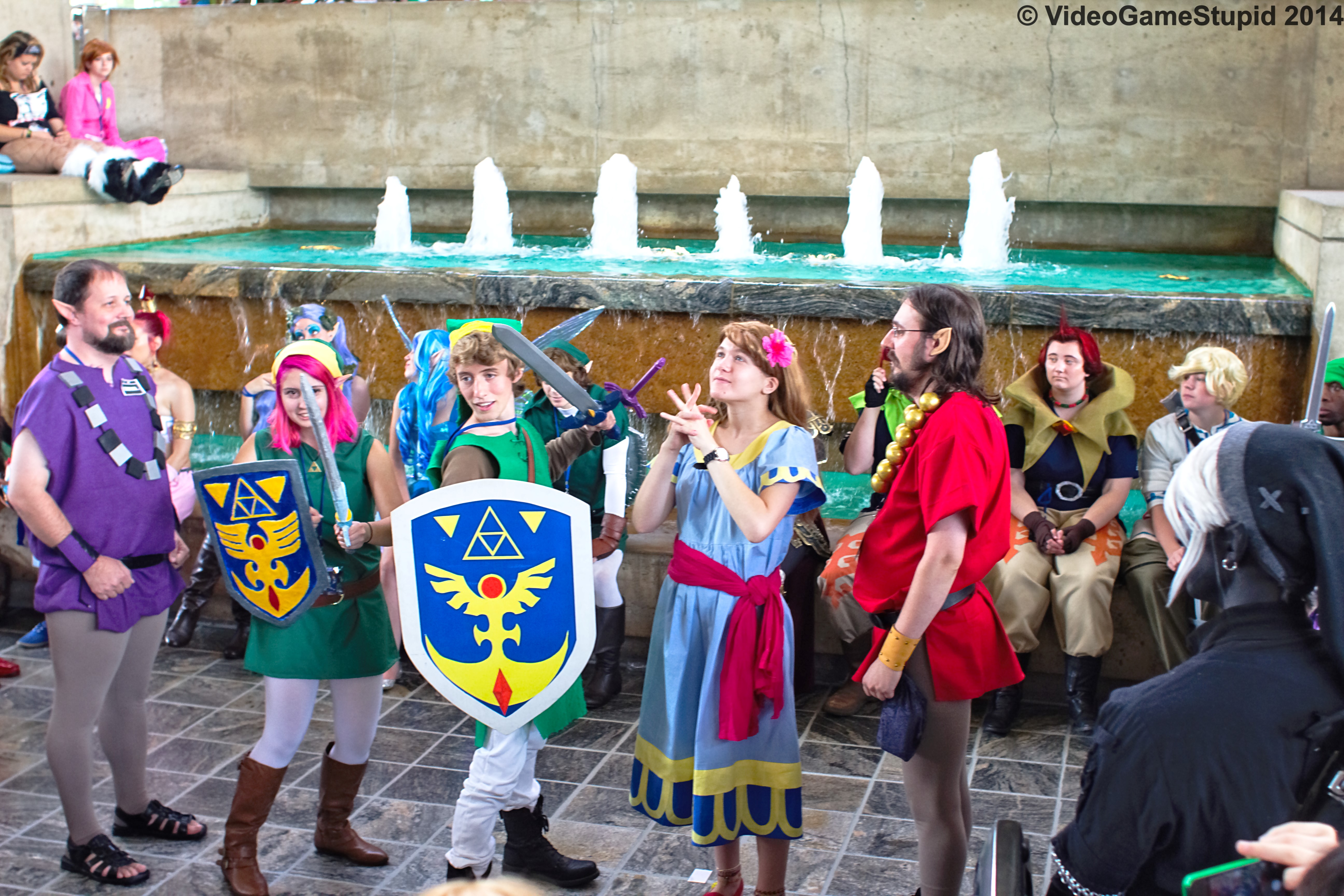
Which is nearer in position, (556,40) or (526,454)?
(526,454)

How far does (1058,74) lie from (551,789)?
288 inches

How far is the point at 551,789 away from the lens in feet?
14.3

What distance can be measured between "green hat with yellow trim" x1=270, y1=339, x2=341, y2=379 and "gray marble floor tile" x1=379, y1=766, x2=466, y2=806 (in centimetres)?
146

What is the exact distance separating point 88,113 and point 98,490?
682cm

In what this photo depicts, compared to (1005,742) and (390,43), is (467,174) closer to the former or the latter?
(390,43)

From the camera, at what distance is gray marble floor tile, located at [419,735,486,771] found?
455 cm

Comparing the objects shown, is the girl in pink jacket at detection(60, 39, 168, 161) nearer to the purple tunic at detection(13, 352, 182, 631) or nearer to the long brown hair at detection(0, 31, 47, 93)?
the long brown hair at detection(0, 31, 47, 93)

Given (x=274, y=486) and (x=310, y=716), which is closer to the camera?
(x=274, y=486)

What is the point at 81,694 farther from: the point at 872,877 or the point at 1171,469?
the point at 1171,469

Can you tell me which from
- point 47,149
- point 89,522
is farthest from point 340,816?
point 47,149

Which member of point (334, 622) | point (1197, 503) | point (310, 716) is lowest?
point (310, 716)

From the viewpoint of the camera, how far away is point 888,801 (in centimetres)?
428

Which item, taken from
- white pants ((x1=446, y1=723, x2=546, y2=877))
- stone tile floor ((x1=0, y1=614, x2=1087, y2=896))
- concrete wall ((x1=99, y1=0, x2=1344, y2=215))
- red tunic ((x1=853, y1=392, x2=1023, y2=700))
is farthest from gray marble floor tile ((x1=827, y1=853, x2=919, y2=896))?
concrete wall ((x1=99, y1=0, x2=1344, y2=215))

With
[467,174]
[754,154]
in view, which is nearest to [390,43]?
[467,174]
